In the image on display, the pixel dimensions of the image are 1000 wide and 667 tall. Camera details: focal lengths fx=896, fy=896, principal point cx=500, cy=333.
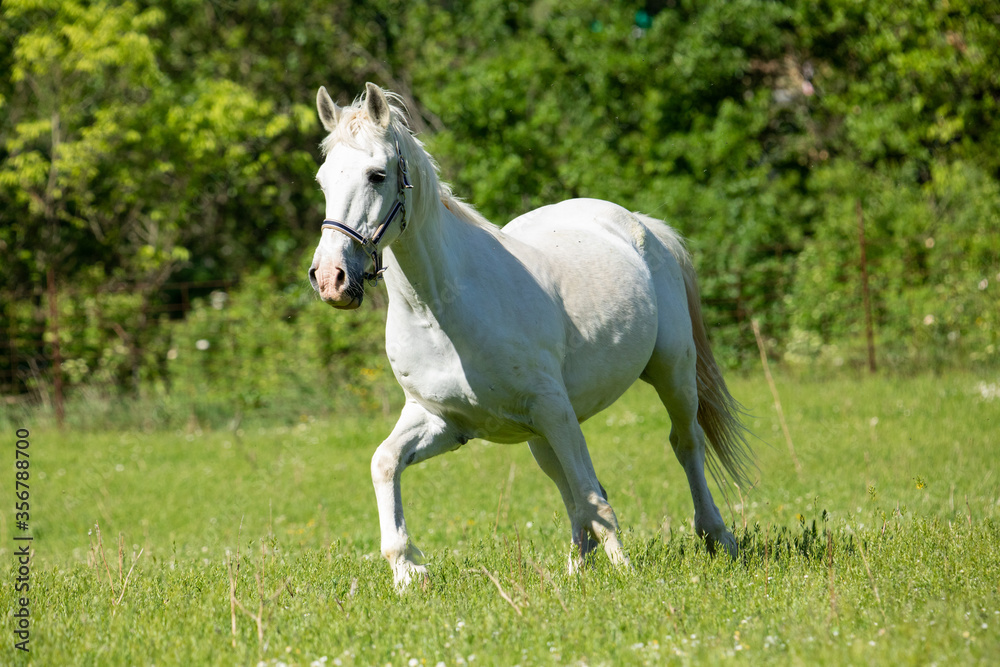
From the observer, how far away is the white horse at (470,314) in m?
3.50

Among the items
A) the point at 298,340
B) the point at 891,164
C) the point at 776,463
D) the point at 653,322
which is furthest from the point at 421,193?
the point at 891,164

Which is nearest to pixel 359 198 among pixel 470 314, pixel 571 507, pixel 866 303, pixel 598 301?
pixel 470 314

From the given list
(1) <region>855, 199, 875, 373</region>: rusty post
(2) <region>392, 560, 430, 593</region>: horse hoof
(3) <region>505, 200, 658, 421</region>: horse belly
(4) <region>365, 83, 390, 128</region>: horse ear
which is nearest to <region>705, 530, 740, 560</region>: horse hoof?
(3) <region>505, 200, 658, 421</region>: horse belly

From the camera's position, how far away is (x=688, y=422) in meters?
5.29

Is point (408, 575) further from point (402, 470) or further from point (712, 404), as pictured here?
point (712, 404)

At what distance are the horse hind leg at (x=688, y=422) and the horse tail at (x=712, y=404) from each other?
19 centimetres

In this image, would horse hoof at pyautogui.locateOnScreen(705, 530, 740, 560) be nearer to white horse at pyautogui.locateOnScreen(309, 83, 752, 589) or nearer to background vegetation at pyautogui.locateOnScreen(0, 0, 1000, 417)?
white horse at pyautogui.locateOnScreen(309, 83, 752, 589)

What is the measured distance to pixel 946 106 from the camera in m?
15.2

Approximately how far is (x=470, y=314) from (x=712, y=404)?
232 cm

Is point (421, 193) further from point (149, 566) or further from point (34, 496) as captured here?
point (34, 496)

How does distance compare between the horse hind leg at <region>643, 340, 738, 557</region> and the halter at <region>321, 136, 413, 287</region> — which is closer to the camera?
the halter at <region>321, 136, 413, 287</region>

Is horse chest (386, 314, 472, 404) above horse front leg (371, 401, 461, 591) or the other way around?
above

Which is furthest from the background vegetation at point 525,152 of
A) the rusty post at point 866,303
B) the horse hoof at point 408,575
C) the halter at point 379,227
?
the halter at point 379,227

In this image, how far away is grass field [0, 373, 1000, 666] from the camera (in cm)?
303
